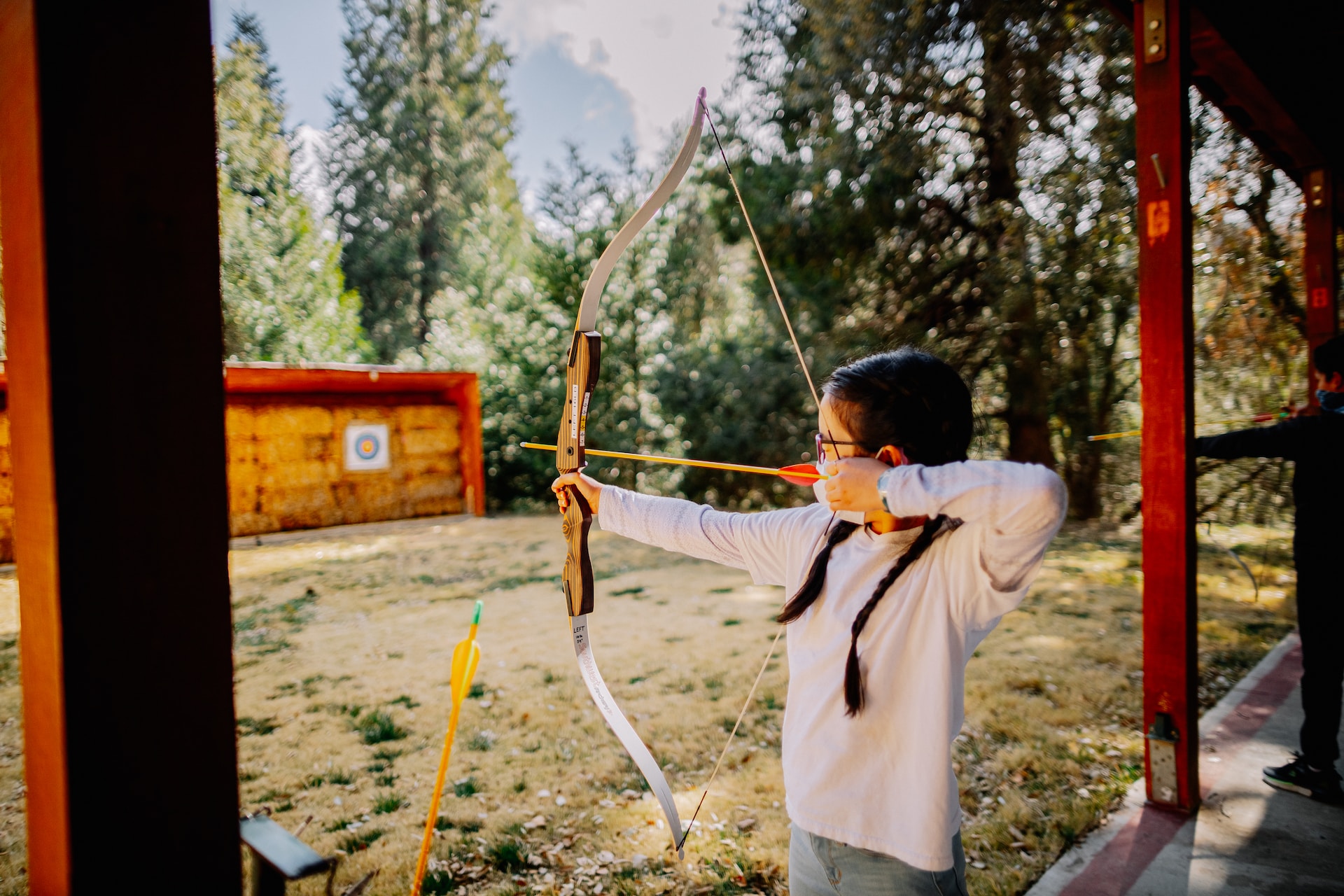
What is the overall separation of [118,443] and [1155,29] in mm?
2520

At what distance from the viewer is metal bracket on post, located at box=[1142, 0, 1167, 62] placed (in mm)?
2043

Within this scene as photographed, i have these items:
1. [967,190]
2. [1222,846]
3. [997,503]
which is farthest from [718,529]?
[967,190]

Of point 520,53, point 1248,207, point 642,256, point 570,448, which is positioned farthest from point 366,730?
point 520,53

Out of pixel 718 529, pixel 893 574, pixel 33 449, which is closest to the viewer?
pixel 33 449

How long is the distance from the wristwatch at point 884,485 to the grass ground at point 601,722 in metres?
1.47

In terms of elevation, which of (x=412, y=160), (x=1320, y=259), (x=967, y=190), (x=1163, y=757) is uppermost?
(x=412, y=160)

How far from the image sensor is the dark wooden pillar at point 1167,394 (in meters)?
2.05

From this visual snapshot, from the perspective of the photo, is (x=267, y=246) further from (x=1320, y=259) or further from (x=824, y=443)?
(x=824, y=443)

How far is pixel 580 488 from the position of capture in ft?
4.33

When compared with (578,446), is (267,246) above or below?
above

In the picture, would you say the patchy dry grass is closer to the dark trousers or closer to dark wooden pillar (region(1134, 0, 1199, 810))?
dark wooden pillar (region(1134, 0, 1199, 810))

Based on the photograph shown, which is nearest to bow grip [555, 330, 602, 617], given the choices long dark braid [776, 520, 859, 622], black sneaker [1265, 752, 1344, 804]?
long dark braid [776, 520, 859, 622]

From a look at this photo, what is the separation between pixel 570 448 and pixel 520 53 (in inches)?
730

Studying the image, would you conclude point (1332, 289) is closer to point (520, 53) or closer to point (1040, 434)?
point (1040, 434)
